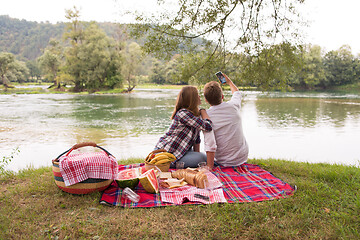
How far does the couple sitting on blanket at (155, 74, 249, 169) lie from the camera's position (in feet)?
13.7

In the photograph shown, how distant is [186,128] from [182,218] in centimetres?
169

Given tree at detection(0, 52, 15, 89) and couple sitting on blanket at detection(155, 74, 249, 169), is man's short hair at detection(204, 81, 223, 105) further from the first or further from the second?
tree at detection(0, 52, 15, 89)

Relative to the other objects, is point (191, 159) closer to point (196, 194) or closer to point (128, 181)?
point (196, 194)

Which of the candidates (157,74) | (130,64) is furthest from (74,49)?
(157,74)

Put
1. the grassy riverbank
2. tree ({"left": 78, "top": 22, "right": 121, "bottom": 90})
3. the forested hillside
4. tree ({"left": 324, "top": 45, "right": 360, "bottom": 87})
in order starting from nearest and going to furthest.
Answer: the grassy riverbank, the forested hillside, tree ({"left": 78, "top": 22, "right": 121, "bottom": 90}), tree ({"left": 324, "top": 45, "right": 360, "bottom": 87})

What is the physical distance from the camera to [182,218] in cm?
282

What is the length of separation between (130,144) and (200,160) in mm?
6307

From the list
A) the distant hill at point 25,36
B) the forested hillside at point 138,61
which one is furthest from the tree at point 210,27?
the distant hill at point 25,36

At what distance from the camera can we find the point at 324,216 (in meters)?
2.79

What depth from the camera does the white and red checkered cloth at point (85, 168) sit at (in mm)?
3199

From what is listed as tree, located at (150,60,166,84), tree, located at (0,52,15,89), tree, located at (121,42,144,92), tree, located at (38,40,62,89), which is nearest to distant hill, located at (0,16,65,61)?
tree, located at (38,40,62,89)

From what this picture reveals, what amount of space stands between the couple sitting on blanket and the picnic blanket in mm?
363

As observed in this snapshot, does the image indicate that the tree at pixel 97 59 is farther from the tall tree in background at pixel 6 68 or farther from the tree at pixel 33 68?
the tree at pixel 33 68

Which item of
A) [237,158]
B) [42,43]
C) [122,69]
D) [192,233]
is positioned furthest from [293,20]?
[42,43]
